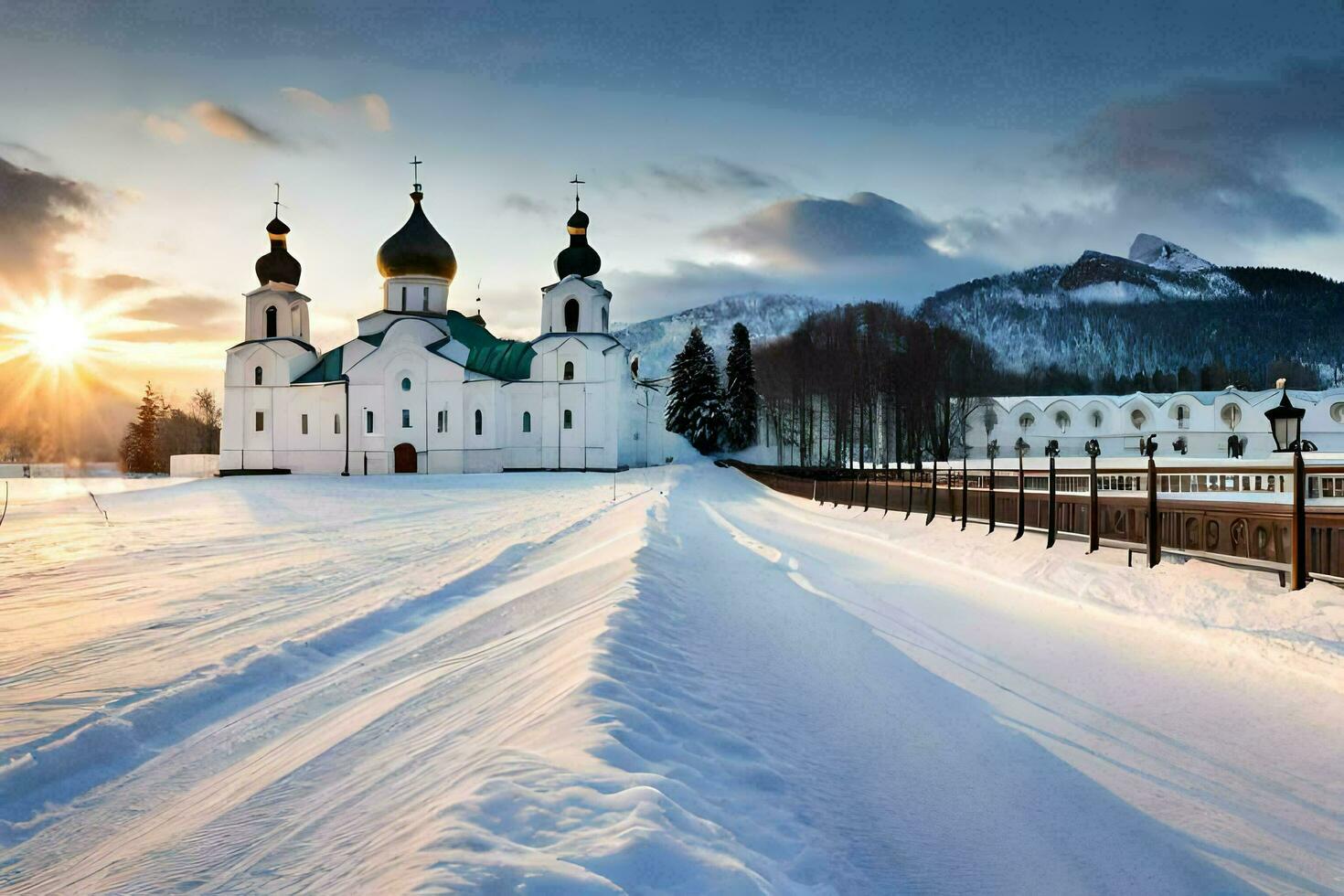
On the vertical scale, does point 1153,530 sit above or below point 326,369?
below

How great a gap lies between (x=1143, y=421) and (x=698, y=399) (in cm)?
4108

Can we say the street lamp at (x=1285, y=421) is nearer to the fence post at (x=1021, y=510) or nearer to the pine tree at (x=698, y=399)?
the fence post at (x=1021, y=510)

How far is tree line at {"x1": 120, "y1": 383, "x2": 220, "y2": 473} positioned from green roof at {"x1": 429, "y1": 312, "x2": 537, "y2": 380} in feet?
131

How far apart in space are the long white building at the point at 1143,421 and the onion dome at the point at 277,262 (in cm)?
5576

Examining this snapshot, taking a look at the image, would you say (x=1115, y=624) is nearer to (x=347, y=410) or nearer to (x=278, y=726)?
(x=278, y=726)

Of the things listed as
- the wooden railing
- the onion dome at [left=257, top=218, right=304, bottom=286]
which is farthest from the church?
the wooden railing

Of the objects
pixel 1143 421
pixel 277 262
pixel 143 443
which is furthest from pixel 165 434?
pixel 1143 421

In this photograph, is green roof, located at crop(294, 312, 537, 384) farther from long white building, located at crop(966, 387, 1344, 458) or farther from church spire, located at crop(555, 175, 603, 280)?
long white building, located at crop(966, 387, 1344, 458)

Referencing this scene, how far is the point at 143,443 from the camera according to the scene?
79.2 metres

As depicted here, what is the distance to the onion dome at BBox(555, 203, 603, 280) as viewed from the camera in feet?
189

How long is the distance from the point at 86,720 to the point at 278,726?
1.31 meters

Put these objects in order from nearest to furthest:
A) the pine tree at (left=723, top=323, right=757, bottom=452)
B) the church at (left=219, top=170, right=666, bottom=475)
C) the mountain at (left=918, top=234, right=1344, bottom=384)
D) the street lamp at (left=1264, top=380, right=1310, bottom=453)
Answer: the street lamp at (left=1264, top=380, right=1310, bottom=453)
the church at (left=219, top=170, right=666, bottom=475)
the pine tree at (left=723, top=323, right=757, bottom=452)
the mountain at (left=918, top=234, right=1344, bottom=384)

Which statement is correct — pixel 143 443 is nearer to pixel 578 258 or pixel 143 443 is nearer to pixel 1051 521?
pixel 578 258

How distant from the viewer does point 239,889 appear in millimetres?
3395
